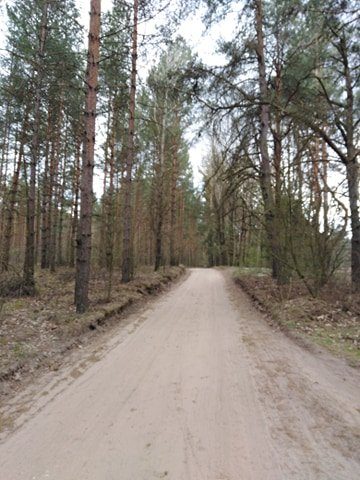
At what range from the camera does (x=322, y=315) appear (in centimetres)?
793

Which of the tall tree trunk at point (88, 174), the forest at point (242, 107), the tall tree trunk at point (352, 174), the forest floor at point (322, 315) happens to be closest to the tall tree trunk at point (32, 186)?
the forest at point (242, 107)

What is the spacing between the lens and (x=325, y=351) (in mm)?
5863

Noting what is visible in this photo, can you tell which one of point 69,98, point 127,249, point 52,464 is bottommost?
point 52,464

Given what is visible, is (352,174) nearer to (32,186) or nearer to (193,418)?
(32,186)

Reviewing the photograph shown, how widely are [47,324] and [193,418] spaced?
4.73m

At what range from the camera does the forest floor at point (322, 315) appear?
20.8 ft

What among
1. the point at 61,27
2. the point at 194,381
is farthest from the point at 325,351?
the point at 61,27

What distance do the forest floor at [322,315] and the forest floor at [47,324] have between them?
3.87 meters

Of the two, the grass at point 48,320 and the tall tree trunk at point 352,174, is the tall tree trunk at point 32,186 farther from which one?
the tall tree trunk at point 352,174

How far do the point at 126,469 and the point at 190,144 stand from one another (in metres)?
10.7

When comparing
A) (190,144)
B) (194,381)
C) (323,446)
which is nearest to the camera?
(323,446)

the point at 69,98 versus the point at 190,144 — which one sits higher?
the point at 69,98

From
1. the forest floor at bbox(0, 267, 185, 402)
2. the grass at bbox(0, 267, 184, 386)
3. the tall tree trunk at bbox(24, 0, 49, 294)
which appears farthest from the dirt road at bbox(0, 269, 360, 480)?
the tall tree trunk at bbox(24, 0, 49, 294)

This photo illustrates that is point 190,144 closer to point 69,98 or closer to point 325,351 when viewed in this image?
point 69,98
